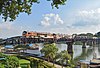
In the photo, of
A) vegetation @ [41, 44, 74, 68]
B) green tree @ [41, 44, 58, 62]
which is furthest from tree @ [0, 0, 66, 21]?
green tree @ [41, 44, 58, 62]

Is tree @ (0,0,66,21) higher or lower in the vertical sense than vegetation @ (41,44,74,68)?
higher

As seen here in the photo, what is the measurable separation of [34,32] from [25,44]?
49.0 feet

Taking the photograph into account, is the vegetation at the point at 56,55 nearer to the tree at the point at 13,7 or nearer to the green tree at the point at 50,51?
the green tree at the point at 50,51

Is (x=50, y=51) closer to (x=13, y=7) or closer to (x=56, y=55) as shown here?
(x=56, y=55)

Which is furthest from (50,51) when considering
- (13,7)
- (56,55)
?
(13,7)

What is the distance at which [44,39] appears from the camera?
504 ft

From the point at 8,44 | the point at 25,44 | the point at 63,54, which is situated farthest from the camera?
the point at 8,44

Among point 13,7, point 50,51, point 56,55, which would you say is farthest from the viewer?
point 50,51

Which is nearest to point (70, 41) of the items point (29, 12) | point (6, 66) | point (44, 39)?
point (44, 39)

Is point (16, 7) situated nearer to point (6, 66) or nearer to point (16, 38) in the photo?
point (6, 66)

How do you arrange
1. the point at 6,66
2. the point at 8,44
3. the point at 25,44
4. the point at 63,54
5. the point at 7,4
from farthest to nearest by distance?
the point at 8,44
the point at 25,44
the point at 63,54
the point at 6,66
the point at 7,4

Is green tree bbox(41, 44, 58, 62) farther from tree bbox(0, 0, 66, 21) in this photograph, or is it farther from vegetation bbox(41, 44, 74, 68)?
tree bbox(0, 0, 66, 21)

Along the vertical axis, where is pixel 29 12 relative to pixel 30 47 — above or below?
above

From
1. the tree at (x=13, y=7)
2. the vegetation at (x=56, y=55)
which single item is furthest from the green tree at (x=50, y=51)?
the tree at (x=13, y=7)
